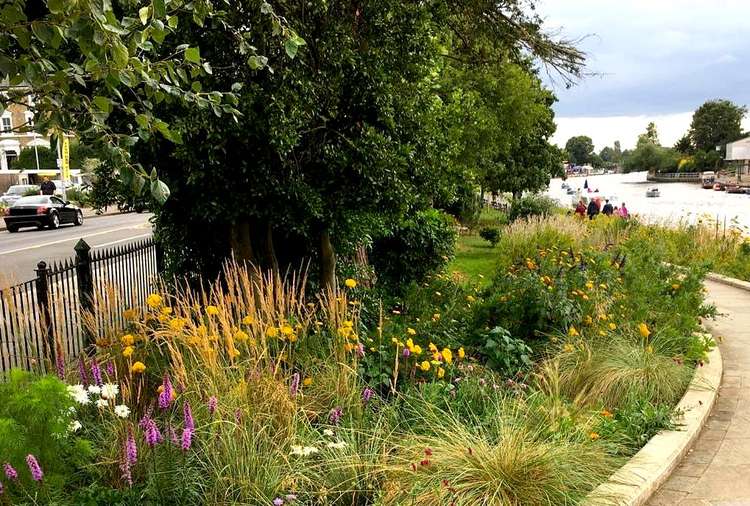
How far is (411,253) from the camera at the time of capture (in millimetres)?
9742

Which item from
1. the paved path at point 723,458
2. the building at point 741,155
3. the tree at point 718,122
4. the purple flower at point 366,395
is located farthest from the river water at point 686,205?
the tree at point 718,122

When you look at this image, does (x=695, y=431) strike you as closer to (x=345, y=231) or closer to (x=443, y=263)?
(x=345, y=231)

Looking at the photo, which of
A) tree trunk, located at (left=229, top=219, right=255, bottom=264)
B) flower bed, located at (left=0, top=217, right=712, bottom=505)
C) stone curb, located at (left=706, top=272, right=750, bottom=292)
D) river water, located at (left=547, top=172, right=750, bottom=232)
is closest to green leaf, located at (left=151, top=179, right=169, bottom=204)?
flower bed, located at (left=0, top=217, right=712, bottom=505)

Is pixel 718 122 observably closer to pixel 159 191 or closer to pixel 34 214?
pixel 34 214

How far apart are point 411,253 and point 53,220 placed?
81.4 feet

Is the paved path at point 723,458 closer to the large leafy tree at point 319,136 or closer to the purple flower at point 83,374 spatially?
the large leafy tree at point 319,136

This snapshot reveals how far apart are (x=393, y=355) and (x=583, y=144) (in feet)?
666

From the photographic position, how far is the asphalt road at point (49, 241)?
16.7m

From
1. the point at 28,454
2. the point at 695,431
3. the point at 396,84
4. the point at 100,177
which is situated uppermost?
the point at 396,84

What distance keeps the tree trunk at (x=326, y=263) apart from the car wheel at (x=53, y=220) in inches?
1017

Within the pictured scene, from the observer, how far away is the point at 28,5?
338 cm

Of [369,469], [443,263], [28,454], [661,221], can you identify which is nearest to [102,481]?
[28,454]

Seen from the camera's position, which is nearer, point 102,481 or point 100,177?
point 102,481

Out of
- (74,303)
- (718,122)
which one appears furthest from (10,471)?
(718,122)
